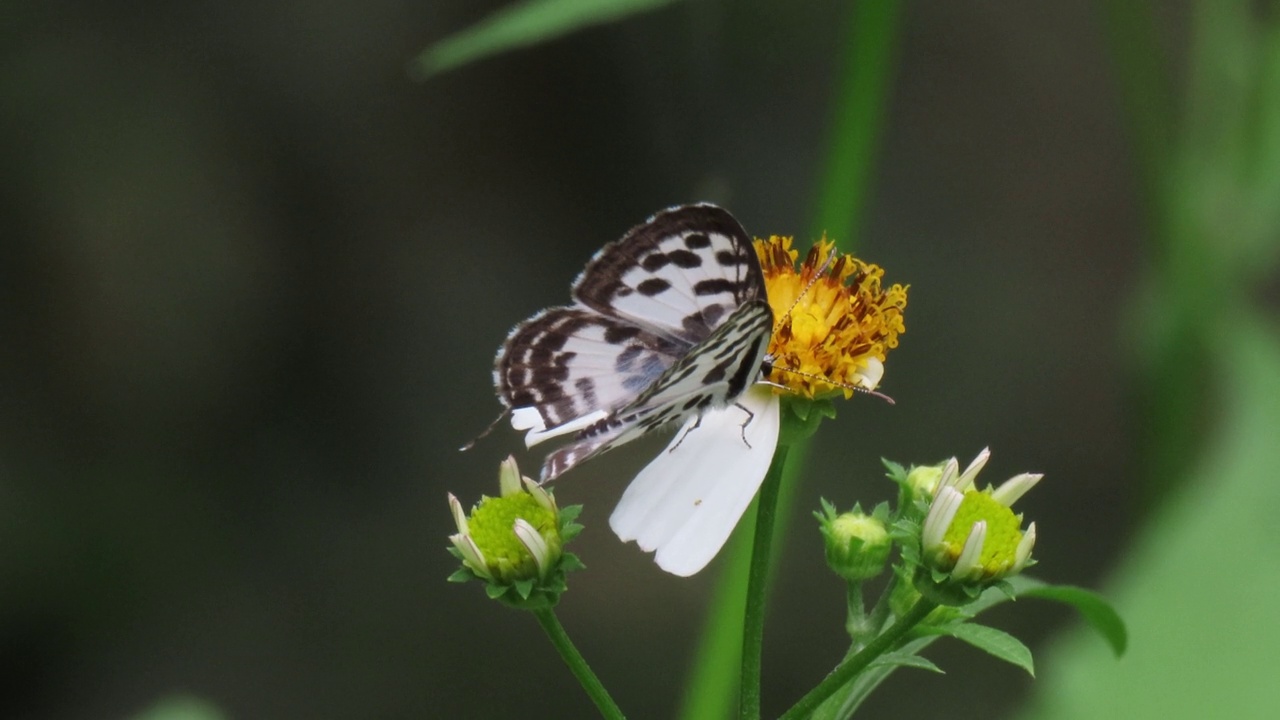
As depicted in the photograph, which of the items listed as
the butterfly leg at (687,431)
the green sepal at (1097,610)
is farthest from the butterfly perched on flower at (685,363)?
the green sepal at (1097,610)

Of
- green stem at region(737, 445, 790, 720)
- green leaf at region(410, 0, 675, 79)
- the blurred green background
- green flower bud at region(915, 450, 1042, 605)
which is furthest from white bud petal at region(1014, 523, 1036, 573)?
the blurred green background

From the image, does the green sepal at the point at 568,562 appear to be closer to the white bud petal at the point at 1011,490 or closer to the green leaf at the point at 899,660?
the green leaf at the point at 899,660

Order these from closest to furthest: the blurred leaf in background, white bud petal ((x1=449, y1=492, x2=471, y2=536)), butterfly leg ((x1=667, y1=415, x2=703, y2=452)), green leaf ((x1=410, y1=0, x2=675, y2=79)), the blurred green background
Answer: white bud petal ((x1=449, y1=492, x2=471, y2=536))
green leaf ((x1=410, y1=0, x2=675, y2=79))
butterfly leg ((x1=667, y1=415, x2=703, y2=452))
the blurred leaf in background
the blurred green background

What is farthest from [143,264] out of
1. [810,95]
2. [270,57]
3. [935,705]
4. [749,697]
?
[935,705]

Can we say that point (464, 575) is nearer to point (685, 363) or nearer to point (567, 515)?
point (567, 515)

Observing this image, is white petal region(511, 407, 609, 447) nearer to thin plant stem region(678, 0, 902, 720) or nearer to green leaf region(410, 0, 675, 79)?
thin plant stem region(678, 0, 902, 720)

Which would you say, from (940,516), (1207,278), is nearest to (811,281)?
(940,516)
